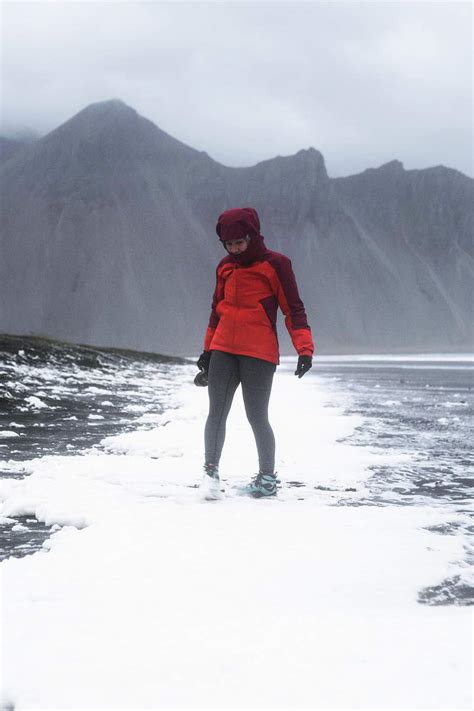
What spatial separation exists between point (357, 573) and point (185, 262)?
93055 mm

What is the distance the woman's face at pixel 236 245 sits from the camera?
3.70 meters

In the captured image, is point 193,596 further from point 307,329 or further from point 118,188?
point 118,188

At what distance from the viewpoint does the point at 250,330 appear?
12.5 feet

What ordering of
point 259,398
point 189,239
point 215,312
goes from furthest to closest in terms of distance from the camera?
point 189,239 < point 215,312 < point 259,398

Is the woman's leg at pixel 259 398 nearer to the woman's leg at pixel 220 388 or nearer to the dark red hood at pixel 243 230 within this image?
the woman's leg at pixel 220 388

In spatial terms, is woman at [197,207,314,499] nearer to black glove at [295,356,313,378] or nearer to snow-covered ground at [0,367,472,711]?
black glove at [295,356,313,378]

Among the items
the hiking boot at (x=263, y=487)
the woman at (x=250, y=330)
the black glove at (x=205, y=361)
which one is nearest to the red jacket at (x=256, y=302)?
the woman at (x=250, y=330)

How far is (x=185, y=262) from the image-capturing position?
93875 mm

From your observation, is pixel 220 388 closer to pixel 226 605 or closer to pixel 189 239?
pixel 226 605

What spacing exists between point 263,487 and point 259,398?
0.53m

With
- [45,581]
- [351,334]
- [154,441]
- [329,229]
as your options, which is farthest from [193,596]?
[329,229]

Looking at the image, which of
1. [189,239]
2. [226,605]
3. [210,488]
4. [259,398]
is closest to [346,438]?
[259,398]

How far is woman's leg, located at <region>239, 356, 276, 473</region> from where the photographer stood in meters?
3.80

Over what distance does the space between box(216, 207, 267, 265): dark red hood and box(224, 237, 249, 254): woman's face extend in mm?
23
